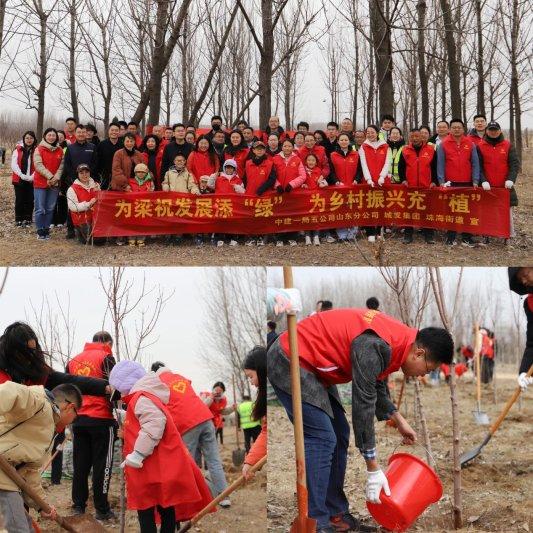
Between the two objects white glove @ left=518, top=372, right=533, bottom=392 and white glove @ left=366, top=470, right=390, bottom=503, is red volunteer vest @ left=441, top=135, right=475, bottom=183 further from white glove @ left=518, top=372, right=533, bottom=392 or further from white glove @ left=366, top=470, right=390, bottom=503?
white glove @ left=366, top=470, right=390, bottom=503

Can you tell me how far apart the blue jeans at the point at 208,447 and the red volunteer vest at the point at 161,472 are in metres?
0.35

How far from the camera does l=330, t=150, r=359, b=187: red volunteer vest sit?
838 cm

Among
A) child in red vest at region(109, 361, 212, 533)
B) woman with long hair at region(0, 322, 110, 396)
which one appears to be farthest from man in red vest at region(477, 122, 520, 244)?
woman with long hair at region(0, 322, 110, 396)

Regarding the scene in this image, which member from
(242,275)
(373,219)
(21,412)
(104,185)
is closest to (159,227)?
(104,185)

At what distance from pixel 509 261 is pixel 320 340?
16.8ft

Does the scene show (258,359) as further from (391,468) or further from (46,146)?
(46,146)

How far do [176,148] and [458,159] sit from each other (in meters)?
Result: 3.28

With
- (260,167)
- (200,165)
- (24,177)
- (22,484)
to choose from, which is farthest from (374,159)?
(22,484)

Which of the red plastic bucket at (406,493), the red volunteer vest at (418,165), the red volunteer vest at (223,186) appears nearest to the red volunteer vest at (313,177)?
the red volunteer vest at (223,186)

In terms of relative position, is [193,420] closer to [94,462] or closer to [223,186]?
[94,462]

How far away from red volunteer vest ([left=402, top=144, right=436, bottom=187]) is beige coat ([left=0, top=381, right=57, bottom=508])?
18.8 feet

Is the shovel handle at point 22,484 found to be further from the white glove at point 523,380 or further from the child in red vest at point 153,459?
the white glove at point 523,380

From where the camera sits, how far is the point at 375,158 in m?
8.38

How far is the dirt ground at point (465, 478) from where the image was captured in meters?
4.37
